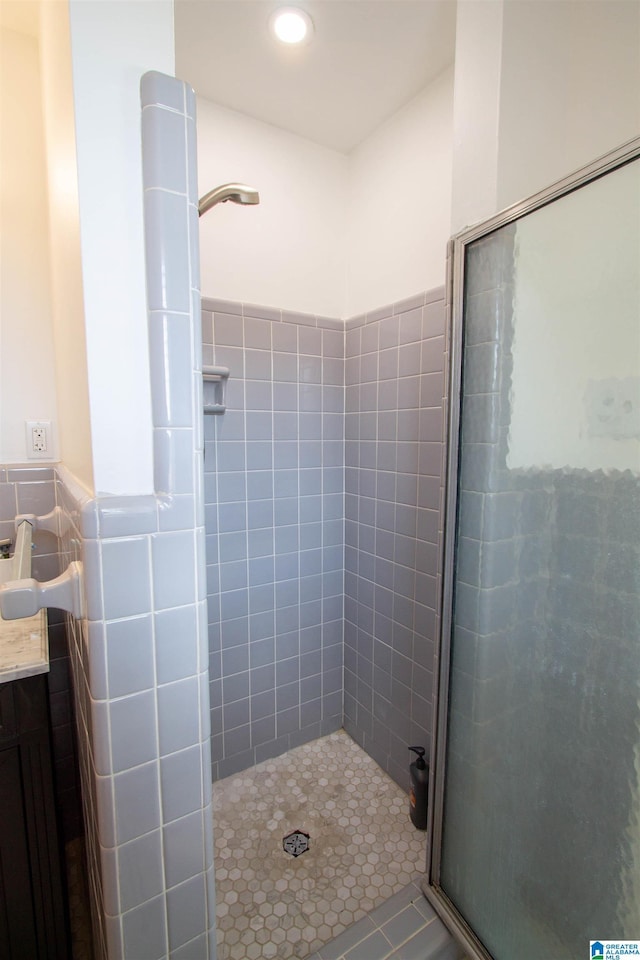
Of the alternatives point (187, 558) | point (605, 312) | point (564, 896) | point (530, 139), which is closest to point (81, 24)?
point (187, 558)

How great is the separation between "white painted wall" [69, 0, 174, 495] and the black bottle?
4.55 feet

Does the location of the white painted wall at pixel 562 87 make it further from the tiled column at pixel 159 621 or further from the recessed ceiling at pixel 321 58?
the tiled column at pixel 159 621

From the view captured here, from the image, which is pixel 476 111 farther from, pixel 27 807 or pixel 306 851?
pixel 306 851

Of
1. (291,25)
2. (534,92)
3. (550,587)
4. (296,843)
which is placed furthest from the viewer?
(296,843)

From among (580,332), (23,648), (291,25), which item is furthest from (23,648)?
(291,25)

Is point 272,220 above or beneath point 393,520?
above

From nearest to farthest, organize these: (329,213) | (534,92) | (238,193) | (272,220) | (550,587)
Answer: (238,193) → (550,587) → (534,92) → (272,220) → (329,213)

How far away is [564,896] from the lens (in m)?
0.89

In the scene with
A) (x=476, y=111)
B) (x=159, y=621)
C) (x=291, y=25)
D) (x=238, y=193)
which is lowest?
(x=159, y=621)

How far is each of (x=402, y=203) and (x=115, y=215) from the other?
4.14ft

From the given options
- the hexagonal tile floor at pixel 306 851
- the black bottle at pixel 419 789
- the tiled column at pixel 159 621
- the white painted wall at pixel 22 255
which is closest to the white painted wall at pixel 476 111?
the tiled column at pixel 159 621

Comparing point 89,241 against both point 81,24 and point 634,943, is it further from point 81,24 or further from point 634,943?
point 634,943

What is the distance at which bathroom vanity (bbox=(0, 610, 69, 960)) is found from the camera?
77 cm

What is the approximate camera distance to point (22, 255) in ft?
4.01
